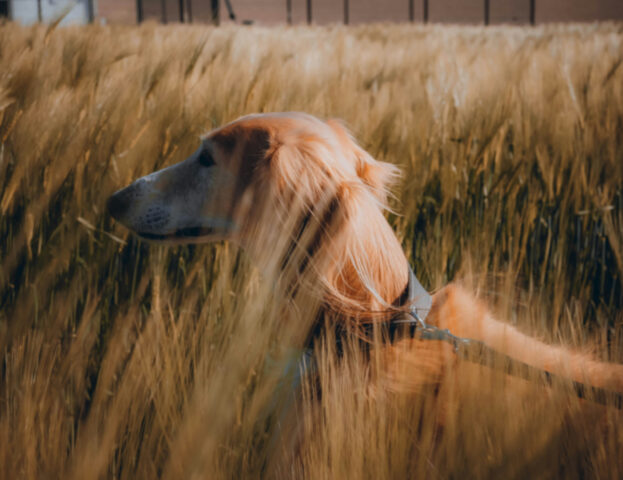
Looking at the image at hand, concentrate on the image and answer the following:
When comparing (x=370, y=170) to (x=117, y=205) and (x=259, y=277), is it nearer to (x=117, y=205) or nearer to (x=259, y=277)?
(x=259, y=277)

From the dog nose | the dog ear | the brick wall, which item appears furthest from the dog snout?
the brick wall

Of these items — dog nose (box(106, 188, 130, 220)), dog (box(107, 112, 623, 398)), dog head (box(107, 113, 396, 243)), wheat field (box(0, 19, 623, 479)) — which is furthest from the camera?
dog nose (box(106, 188, 130, 220))

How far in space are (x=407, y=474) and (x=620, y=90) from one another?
7.04 feet

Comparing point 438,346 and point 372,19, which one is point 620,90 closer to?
point 438,346

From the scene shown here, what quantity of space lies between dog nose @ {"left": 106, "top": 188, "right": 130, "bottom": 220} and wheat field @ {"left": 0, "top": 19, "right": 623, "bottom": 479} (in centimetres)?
6

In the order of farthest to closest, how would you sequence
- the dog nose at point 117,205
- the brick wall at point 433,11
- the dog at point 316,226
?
the brick wall at point 433,11
the dog nose at point 117,205
the dog at point 316,226

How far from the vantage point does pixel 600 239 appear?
1769 mm

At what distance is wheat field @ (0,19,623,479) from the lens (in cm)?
71

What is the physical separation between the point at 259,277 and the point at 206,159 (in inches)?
12.6

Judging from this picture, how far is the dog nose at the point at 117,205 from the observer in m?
1.33

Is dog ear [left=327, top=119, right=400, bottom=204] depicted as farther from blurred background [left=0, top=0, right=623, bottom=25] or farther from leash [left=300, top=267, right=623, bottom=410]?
blurred background [left=0, top=0, right=623, bottom=25]

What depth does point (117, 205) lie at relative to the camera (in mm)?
1336

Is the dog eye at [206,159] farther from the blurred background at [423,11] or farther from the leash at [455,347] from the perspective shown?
the blurred background at [423,11]

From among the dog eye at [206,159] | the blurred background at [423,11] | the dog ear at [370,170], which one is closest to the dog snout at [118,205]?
the dog eye at [206,159]
